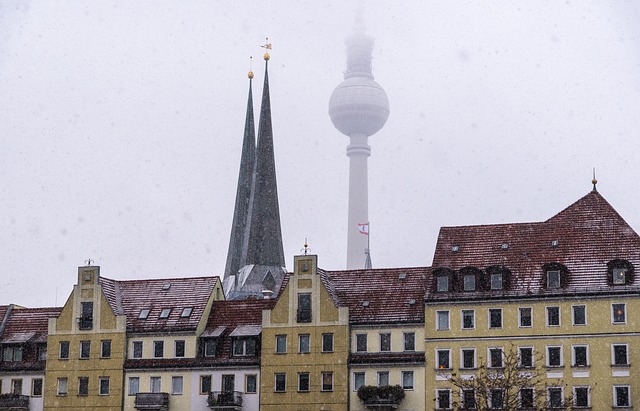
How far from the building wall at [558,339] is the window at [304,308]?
853cm

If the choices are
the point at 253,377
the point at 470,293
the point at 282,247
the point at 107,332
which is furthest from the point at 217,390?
the point at 282,247

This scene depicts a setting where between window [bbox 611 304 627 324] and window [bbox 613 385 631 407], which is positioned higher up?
window [bbox 611 304 627 324]

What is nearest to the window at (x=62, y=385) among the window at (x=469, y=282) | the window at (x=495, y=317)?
the window at (x=469, y=282)

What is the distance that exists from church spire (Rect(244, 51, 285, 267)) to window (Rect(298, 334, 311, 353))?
209 ft

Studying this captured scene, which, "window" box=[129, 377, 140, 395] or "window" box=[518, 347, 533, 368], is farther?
"window" box=[129, 377, 140, 395]

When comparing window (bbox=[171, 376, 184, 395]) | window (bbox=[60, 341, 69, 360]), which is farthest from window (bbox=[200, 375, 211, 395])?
window (bbox=[60, 341, 69, 360])

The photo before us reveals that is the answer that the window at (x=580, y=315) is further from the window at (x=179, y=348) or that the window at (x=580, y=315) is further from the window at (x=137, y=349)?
the window at (x=137, y=349)

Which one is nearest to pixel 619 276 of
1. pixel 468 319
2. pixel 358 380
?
pixel 468 319

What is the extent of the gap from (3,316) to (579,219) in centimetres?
4470

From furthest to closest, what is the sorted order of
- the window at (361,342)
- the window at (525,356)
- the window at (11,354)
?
1. the window at (11,354)
2. the window at (361,342)
3. the window at (525,356)

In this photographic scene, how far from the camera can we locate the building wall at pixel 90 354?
103 metres

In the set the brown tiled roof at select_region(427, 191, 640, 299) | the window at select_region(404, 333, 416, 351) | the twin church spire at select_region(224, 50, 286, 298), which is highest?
the twin church spire at select_region(224, 50, 286, 298)

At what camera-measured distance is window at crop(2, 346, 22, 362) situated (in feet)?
352

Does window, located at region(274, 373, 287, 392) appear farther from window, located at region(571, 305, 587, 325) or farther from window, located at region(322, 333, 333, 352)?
window, located at region(571, 305, 587, 325)
